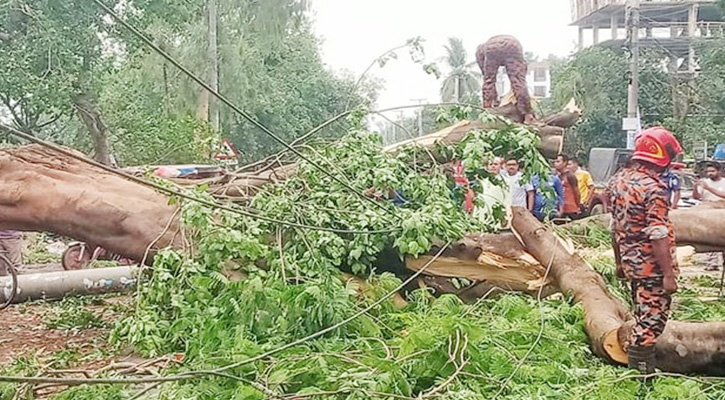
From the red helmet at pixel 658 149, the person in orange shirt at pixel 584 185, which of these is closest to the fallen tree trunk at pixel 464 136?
the red helmet at pixel 658 149

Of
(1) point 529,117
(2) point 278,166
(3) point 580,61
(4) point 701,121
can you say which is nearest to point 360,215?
(2) point 278,166

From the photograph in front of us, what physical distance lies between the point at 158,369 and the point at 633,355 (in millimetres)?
2593

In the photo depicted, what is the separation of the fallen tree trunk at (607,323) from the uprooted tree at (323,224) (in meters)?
0.02

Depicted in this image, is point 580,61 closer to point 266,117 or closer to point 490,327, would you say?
point 266,117

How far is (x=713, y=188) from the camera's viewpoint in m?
9.77

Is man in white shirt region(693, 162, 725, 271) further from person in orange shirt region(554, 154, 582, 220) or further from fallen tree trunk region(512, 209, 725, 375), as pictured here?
fallen tree trunk region(512, 209, 725, 375)

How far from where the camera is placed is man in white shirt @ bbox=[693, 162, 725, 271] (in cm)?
974

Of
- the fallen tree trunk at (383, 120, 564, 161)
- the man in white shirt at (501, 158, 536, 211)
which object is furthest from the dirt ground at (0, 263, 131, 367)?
the man in white shirt at (501, 158, 536, 211)

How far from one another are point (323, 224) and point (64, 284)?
2.76m

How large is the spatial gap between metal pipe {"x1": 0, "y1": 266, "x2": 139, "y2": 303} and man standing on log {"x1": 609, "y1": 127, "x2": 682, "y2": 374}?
431 cm

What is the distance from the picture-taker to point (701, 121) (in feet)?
87.8

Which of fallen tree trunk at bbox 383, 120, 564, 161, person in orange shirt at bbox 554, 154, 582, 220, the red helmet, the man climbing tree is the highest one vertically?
the man climbing tree

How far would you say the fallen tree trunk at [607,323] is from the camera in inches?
184

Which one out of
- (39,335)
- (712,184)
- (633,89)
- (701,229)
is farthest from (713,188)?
(633,89)
